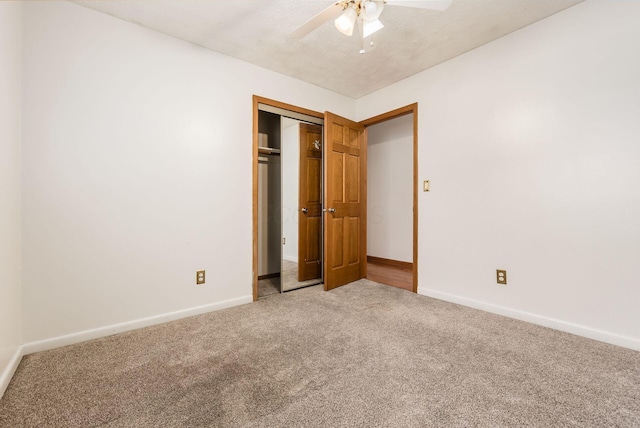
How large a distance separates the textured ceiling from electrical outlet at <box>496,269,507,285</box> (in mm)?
1931

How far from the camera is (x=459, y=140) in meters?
2.79

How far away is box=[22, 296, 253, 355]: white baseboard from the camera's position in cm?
190

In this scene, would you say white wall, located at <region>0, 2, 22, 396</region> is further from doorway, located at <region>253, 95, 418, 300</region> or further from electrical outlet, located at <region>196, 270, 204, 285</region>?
doorway, located at <region>253, 95, 418, 300</region>

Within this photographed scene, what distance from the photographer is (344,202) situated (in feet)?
11.5

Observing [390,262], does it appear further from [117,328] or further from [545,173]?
[117,328]

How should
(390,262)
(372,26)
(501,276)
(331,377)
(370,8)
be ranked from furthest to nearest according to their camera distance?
(390,262), (501,276), (372,26), (370,8), (331,377)

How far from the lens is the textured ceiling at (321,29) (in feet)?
6.81

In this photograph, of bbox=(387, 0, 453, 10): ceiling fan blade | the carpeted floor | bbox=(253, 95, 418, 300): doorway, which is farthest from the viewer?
bbox=(253, 95, 418, 300): doorway

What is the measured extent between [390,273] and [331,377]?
287 centimetres

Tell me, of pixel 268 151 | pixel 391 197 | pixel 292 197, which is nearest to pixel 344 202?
pixel 292 197

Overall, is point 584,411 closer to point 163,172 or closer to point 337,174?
point 337,174

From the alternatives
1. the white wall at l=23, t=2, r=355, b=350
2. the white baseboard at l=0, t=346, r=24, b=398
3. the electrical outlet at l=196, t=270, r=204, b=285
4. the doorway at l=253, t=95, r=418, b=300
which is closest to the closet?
the doorway at l=253, t=95, r=418, b=300

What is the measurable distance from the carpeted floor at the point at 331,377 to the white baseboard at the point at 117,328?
0.08m

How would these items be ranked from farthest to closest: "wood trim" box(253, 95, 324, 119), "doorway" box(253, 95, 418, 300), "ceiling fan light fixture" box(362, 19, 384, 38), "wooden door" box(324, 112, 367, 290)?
"wooden door" box(324, 112, 367, 290) → "doorway" box(253, 95, 418, 300) → "wood trim" box(253, 95, 324, 119) → "ceiling fan light fixture" box(362, 19, 384, 38)
